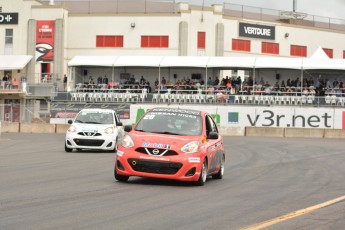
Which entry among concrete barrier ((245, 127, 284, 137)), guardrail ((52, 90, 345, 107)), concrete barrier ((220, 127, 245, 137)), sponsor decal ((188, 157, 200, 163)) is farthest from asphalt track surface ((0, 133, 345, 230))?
guardrail ((52, 90, 345, 107))

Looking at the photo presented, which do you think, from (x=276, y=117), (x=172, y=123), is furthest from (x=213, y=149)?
(x=276, y=117)

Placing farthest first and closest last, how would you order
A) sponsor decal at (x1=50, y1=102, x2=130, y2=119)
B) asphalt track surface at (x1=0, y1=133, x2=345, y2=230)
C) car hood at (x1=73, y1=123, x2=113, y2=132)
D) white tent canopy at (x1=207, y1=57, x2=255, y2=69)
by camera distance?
white tent canopy at (x1=207, y1=57, x2=255, y2=69) < sponsor decal at (x1=50, y1=102, x2=130, y2=119) < car hood at (x1=73, y1=123, x2=113, y2=132) < asphalt track surface at (x1=0, y1=133, x2=345, y2=230)

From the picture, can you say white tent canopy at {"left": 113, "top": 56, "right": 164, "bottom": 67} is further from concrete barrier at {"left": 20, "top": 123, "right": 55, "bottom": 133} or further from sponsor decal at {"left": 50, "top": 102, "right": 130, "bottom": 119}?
concrete barrier at {"left": 20, "top": 123, "right": 55, "bottom": 133}

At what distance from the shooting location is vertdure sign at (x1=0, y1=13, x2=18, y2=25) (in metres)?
72.3

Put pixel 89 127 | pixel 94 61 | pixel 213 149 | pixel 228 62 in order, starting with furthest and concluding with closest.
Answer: pixel 94 61 → pixel 228 62 → pixel 89 127 → pixel 213 149

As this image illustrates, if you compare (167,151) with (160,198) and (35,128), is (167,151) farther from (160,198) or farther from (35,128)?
(35,128)

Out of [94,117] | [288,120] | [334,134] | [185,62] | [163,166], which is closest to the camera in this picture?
[163,166]

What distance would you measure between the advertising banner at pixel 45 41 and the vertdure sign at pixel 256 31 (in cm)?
1779

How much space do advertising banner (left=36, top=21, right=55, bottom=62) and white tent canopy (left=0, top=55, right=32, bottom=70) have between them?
1.14 m

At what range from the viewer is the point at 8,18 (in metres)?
72.5

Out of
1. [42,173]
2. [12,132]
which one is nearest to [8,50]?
[12,132]

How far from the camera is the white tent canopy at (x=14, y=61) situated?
2724 inches

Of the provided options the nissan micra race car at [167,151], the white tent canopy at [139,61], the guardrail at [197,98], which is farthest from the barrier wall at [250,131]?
the nissan micra race car at [167,151]

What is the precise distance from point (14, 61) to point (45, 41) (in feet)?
11.8
